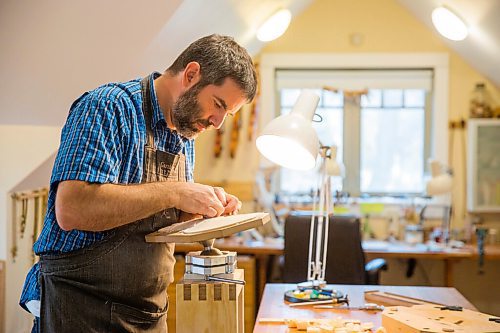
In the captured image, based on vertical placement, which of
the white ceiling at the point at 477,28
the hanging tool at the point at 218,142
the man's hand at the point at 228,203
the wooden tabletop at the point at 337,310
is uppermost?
the white ceiling at the point at 477,28

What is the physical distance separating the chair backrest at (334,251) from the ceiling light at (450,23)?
144 cm

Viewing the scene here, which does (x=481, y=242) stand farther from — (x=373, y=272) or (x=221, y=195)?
(x=221, y=195)

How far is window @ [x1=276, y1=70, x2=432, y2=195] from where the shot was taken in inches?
215

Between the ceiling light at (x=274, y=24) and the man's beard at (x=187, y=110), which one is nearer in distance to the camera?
the man's beard at (x=187, y=110)

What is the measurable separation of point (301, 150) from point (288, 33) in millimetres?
3314

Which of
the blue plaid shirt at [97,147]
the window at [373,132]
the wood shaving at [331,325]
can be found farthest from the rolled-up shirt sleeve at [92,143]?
the window at [373,132]

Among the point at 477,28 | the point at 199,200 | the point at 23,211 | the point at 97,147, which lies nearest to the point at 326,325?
the point at 199,200

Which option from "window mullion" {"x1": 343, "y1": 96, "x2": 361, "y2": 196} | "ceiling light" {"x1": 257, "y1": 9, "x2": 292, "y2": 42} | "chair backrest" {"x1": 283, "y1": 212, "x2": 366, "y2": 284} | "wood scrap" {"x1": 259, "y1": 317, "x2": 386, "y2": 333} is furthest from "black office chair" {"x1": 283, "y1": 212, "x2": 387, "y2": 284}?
"window mullion" {"x1": 343, "y1": 96, "x2": 361, "y2": 196}

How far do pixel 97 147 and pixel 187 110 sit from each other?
0.95 feet

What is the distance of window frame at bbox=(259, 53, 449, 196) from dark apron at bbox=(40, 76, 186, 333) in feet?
12.3

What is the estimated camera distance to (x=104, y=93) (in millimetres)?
1552

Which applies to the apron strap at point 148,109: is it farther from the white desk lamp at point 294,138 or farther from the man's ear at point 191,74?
the white desk lamp at point 294,138

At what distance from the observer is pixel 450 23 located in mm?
4281

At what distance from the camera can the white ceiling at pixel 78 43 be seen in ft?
9.50
